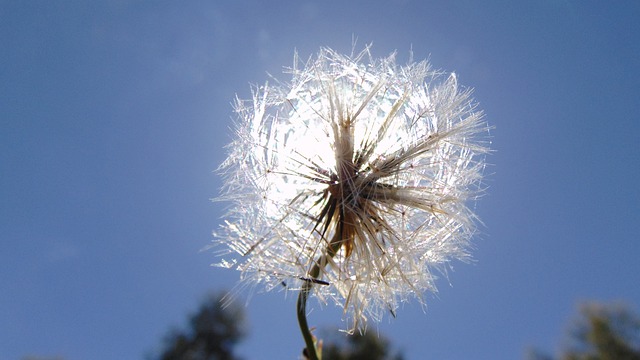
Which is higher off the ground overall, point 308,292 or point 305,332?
point 308,292

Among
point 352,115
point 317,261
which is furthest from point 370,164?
point 317,261

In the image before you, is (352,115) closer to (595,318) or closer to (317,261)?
(317,261)

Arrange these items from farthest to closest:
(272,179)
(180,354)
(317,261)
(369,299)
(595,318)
→ 1. (595,318)
2. (180,354)
3. (272,179)
4. (369,299)
5. (317,261)

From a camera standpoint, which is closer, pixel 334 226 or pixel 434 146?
pixel 334 226

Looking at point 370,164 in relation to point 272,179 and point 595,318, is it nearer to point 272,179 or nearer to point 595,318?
point 272,179

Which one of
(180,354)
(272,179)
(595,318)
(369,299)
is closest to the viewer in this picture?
(369,299)

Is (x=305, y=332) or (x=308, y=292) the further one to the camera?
(x=308, y=292)

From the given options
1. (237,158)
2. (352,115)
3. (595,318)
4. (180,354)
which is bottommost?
(595,318)

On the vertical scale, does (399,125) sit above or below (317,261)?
above

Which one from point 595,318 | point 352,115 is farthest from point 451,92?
point 595,318
